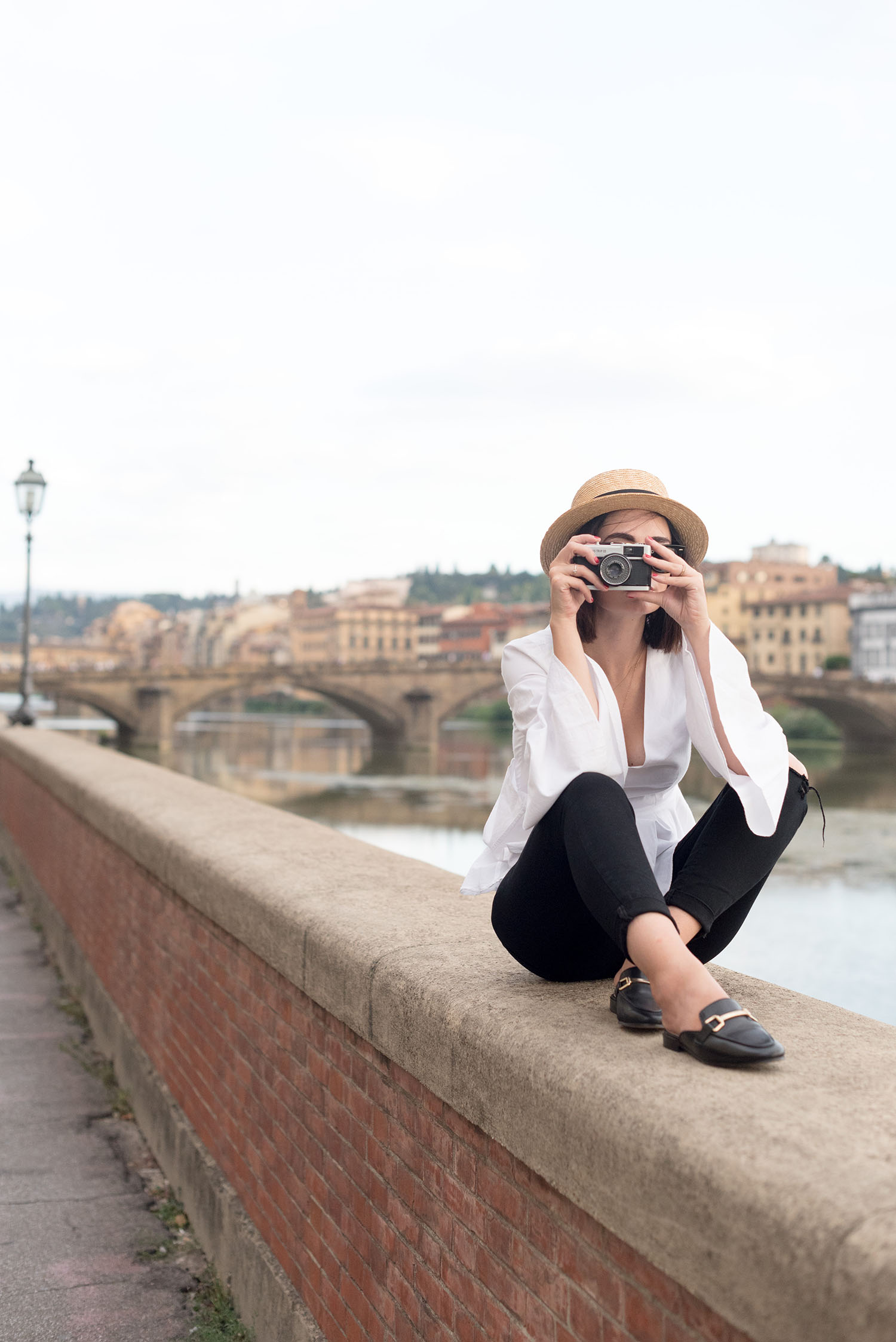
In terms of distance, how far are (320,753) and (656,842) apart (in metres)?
43.5

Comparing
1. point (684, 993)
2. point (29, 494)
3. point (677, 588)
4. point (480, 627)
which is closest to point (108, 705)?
point (29, 494)

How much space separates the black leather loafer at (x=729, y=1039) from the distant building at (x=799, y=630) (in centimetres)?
7580

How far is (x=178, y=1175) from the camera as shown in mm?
2955

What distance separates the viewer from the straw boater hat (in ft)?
6.41

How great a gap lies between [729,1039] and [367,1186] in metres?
0.70

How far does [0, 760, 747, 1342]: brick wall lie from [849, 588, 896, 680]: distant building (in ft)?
238

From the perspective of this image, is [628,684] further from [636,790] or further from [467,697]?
[467,697]

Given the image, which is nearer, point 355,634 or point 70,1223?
point 70,1223

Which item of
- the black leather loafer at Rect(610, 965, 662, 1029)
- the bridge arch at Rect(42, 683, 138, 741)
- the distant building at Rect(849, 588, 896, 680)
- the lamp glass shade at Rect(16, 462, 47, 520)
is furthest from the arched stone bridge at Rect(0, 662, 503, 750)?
the black leather loafer at Rect(610, 965, 662, 1029)

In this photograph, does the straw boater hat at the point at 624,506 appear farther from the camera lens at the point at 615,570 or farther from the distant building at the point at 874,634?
the distant building at the point at 874,634

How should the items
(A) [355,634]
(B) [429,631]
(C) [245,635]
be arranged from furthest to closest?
(C) [245,635], (B) [429,631], (A) [355,634]

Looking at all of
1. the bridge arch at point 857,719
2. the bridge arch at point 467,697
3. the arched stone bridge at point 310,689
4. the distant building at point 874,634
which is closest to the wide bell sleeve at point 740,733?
the arched stone bridge at point 310,689

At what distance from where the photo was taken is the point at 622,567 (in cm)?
187

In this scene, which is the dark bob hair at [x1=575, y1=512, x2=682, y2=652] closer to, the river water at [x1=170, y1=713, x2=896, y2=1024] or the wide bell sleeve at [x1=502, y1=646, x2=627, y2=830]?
the wide bell sleeve at [x1=502, y1=646, x2=627, y2=830]
